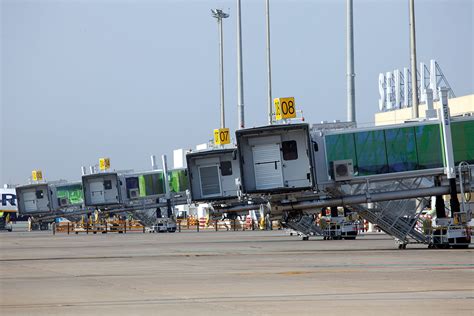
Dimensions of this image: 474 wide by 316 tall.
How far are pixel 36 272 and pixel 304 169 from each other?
14.4m

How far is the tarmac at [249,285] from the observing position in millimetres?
19516

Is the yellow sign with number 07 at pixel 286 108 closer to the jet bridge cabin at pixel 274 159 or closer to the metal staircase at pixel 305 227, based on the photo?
the jet bridge cabin at pixel 274 159

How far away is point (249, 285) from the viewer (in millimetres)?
24891

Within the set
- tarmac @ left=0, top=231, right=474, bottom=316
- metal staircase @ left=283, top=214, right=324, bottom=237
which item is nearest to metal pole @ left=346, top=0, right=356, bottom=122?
metal staircase @ left=283, top=214, right=324, bottom=237

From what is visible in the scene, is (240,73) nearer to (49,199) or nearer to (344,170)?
(49,199)

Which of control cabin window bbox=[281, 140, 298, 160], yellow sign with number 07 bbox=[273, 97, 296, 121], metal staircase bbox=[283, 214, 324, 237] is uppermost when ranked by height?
yellow sign with number 07 bbox=[273, 97, 296, 121]

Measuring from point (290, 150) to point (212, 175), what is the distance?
14.7 meters

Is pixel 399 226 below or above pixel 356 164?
below

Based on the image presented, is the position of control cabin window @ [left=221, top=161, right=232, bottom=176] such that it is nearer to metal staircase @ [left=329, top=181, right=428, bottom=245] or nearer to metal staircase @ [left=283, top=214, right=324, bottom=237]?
metal staircase @ [left=283, top=214, right=324, bottom=237]

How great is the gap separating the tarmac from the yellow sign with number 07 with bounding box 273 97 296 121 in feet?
22.6

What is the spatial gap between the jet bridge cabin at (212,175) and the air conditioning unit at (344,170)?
1392 cm

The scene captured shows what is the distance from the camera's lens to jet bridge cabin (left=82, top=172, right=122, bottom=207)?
93.2 meters

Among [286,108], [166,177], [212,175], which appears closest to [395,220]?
[286,108]

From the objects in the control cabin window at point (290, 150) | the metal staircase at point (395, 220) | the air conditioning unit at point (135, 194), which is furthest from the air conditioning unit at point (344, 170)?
the air conditioning unit at point (135, 194)
